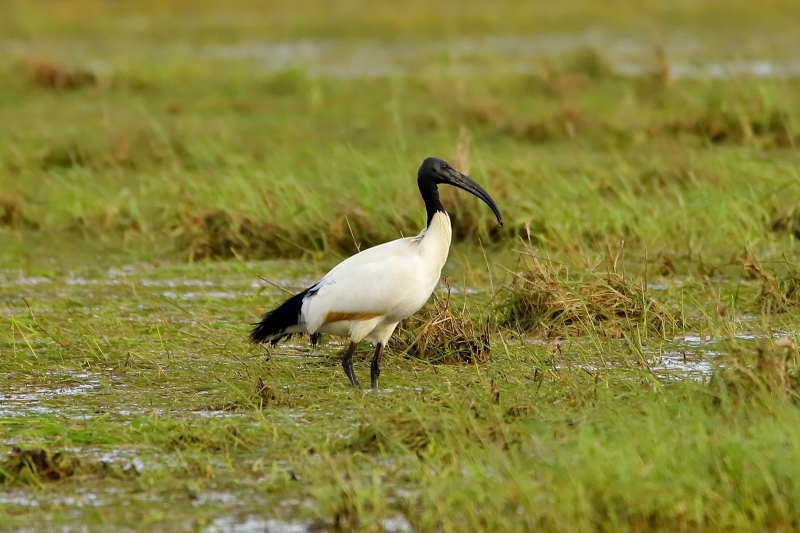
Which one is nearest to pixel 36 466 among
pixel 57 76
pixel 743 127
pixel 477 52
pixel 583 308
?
pixel 583 308

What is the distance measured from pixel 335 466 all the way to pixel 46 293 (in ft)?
11.9

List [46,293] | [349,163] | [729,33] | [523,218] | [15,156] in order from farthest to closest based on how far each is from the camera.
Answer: [729,33], [15,156], [349,163], [523,218], [46,293]

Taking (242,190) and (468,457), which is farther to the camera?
(242,190)

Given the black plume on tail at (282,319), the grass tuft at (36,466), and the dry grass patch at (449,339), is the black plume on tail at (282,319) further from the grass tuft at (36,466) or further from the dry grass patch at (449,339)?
the grass tuft at (36,466)

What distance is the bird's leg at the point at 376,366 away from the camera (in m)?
5.34

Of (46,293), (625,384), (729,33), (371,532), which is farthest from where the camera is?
(729,33)

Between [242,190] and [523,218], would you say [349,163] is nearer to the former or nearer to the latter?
[242,190]

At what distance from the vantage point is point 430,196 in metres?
5.59

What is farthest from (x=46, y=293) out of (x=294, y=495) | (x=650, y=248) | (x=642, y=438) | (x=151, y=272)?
(x=642, y=438)

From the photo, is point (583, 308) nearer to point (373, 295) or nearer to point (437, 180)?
point (437, 180)

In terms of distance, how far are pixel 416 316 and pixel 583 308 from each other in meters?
0.71

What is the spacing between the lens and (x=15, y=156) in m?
10.6

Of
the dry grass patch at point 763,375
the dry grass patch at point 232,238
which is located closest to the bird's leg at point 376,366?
the dry grass patch at point 763,375

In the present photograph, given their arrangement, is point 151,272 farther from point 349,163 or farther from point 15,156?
point 15,156
